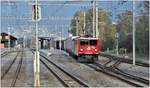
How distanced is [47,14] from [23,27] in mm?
13311

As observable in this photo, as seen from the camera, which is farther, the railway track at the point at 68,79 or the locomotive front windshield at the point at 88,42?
the locomotive front windshield at the point at 88,42

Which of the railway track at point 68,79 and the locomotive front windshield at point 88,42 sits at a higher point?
the locomotive front windshield at point 88,42

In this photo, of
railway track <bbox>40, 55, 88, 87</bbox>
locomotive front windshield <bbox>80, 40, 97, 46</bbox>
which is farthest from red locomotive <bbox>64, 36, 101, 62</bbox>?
railway track <bbox>40, 55, 88, 87</bbox>

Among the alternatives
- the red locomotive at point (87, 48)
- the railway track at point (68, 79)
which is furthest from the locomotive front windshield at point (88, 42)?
the railway track at point (68, 79)

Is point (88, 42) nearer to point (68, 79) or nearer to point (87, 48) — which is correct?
point (87, 48)

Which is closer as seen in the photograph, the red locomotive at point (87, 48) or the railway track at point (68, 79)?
the railway track at point (68, 79)

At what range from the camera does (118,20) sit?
7162cm

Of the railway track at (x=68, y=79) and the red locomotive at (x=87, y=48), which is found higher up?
the red locomotive at (x=87, y=48)

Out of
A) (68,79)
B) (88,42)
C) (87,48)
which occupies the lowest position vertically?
(68,79)

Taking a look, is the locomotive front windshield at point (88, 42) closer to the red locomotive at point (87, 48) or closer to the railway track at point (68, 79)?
the red locomotive at point (87, 48)

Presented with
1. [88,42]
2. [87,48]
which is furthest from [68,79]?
[88,42]

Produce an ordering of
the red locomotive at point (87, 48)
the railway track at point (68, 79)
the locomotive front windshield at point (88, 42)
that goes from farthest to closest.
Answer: the locomotive front windshield at point (88, 42)
the red locomotive at point (87, 48)
the railway track at point (68, 79)

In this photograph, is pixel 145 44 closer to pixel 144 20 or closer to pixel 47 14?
pixel 144 20

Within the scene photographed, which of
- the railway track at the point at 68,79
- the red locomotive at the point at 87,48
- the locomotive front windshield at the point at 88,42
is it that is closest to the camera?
the railway track at the point at 68,79
